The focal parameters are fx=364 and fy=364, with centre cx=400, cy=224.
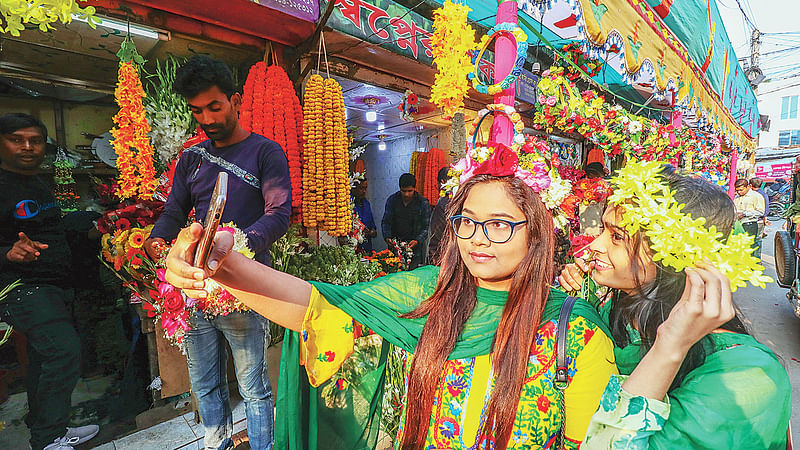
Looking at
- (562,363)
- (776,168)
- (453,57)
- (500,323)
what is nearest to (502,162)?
(500,323)

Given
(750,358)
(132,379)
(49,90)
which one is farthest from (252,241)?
(49,90)

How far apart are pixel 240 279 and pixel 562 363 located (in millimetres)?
1025

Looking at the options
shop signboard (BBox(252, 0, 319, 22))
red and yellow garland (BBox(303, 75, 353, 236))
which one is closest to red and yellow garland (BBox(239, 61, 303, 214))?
red and yellow garland (BBox(303, 75, 353, 236))

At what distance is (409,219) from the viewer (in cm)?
520

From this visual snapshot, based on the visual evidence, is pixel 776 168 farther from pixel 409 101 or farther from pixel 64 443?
pixel 64 443

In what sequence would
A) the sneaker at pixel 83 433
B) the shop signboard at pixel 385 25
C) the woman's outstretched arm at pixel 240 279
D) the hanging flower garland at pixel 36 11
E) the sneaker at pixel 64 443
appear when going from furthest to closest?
the shop signboard at pixel 385 25
the sneaker at pixel 83 433
the sneaker at pixel 64 443
the hanging flower garland at pixel 36 11
the woman's outstretched arm at pixel 240 279

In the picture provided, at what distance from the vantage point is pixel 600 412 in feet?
3.04

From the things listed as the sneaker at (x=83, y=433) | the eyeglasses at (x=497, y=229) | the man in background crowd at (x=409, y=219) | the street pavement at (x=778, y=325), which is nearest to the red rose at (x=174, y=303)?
the sneaker at (x=83, y=433)

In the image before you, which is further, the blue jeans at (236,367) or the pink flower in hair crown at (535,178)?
the blue jeans at (236,367)

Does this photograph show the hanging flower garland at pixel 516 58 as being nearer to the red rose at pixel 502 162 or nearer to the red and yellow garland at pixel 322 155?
the red rose at pixel 502 162

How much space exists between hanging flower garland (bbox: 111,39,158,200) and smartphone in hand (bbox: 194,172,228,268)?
221 centimetres

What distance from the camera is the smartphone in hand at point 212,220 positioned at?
809 millimetres

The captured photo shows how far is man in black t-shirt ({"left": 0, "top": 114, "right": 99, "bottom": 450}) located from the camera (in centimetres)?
217

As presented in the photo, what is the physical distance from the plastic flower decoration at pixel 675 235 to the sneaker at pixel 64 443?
140 inches
